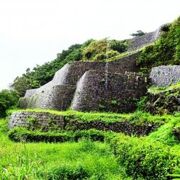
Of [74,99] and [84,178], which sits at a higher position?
[74,99]

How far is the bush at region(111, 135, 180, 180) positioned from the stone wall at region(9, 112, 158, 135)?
20.4 ft

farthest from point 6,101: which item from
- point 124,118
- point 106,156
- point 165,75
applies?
→ point 106,156

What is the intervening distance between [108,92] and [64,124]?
15.5ft

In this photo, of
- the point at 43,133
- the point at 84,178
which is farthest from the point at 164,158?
the point at 43,133

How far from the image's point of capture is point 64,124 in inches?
1033

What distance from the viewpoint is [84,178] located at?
53.2 ft

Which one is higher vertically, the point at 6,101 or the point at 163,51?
the point at 163,51

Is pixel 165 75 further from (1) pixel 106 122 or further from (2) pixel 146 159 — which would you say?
(2) pixel 146 159

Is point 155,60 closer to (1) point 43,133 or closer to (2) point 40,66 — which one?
(1) point 43,133

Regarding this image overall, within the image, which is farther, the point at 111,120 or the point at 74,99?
the point at 74,99

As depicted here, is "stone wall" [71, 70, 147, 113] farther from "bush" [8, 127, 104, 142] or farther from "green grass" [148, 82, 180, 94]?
"bush" [8, 127, 104, 142]

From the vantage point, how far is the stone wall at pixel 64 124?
80.0 feet

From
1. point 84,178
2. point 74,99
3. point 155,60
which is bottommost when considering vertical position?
point 84,178

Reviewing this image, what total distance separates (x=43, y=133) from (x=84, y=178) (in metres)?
9.85
